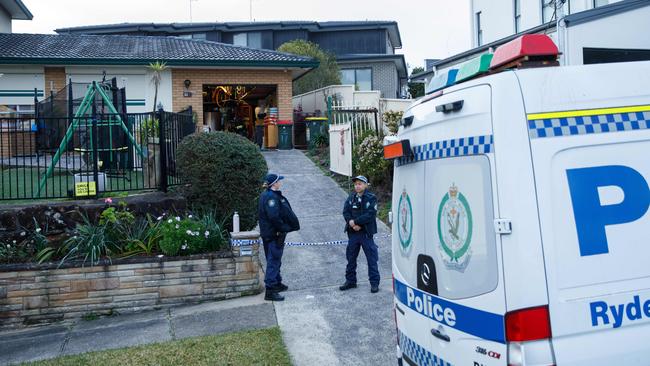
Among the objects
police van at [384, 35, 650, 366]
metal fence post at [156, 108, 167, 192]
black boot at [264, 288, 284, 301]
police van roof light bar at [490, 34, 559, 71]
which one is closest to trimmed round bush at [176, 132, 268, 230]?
metal fence post at [156, 108, 167, 192]

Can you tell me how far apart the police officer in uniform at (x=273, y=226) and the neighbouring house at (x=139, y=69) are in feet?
39.6

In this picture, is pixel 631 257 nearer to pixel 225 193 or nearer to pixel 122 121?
pixel 225 193

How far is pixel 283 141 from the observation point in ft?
65.8

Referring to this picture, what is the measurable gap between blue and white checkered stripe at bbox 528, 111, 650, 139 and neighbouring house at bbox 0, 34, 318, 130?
16821mm

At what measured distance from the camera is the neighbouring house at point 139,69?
18.5 meters

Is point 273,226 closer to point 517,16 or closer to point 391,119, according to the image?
point 391,119

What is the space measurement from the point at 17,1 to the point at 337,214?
19359mm

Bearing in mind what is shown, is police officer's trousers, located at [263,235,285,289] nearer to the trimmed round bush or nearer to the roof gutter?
the trimmed round bush

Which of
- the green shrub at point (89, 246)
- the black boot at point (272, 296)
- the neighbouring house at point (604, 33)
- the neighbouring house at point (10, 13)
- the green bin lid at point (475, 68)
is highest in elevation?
the neighbouring house at point (10, 13)

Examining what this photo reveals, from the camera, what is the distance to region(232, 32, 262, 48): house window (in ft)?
119

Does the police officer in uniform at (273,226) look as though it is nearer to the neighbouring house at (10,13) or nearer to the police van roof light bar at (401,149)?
the police van roof light bar at (401,149)

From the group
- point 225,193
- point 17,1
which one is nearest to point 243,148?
point 225,193

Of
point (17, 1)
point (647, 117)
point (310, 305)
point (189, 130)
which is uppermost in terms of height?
point (17, 1)

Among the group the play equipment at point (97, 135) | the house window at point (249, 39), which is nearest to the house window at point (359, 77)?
the house window at point (249, 39)
